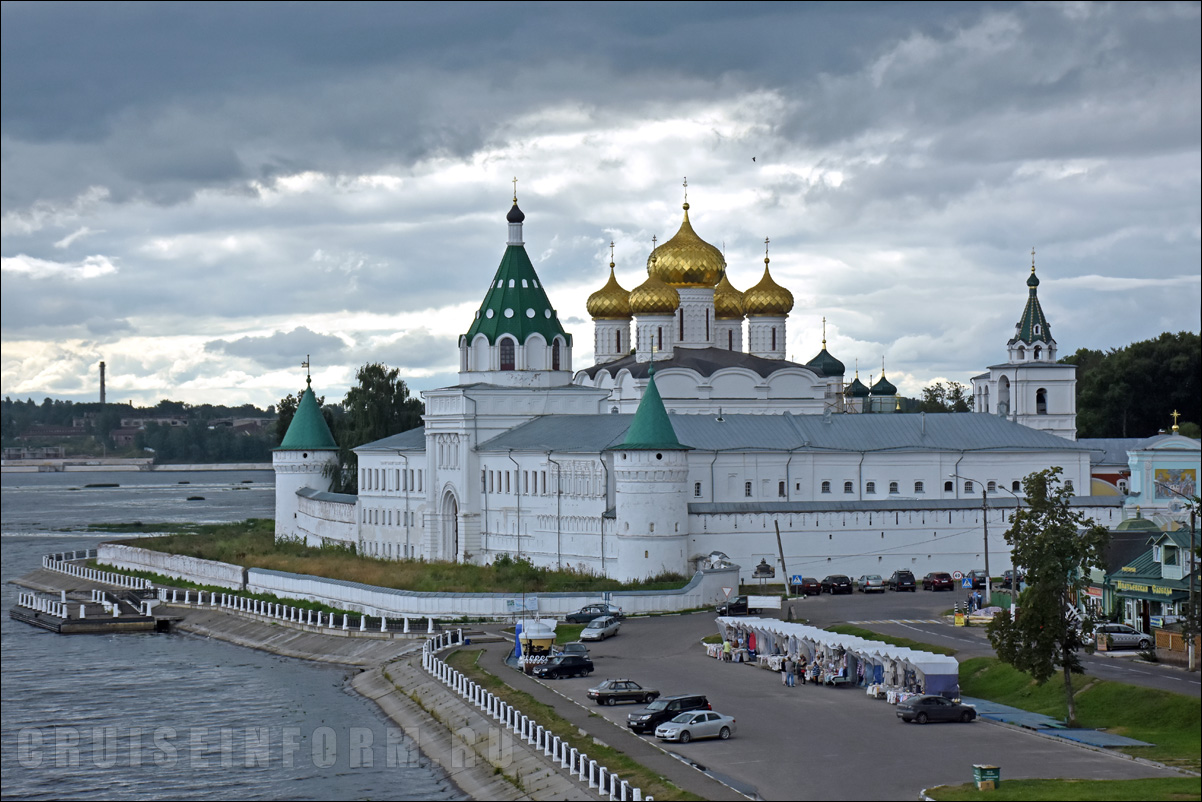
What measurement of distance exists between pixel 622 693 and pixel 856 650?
508 cm

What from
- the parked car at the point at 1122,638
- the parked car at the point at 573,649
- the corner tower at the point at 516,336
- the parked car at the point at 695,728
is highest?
the corner tower at the point at 516,336

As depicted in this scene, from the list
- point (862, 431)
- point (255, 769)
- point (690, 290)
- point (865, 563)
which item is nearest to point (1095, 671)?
point (255, 769)

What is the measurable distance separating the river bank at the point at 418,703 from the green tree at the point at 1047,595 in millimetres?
9150

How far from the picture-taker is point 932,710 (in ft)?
99.6

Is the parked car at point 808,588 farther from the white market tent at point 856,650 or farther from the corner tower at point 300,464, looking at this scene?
the corner tower at point 300,464

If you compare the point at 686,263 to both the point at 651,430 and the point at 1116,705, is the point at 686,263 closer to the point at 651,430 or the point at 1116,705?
the point at 651,430

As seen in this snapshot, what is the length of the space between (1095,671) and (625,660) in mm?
11146

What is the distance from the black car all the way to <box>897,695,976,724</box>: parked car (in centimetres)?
356

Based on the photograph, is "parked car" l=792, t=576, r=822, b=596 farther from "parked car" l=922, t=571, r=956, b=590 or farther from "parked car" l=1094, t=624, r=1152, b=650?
"parked car" l=1094, t=624, r=1152, b=650

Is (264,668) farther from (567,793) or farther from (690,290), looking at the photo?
(690,290)

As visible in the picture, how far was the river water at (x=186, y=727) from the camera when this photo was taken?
33.2m

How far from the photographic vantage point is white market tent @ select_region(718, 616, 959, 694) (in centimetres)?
3181

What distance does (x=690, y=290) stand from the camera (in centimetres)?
7206

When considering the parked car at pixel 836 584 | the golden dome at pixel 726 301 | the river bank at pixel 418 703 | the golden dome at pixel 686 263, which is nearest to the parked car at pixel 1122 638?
the river bank at pixel 418 703
